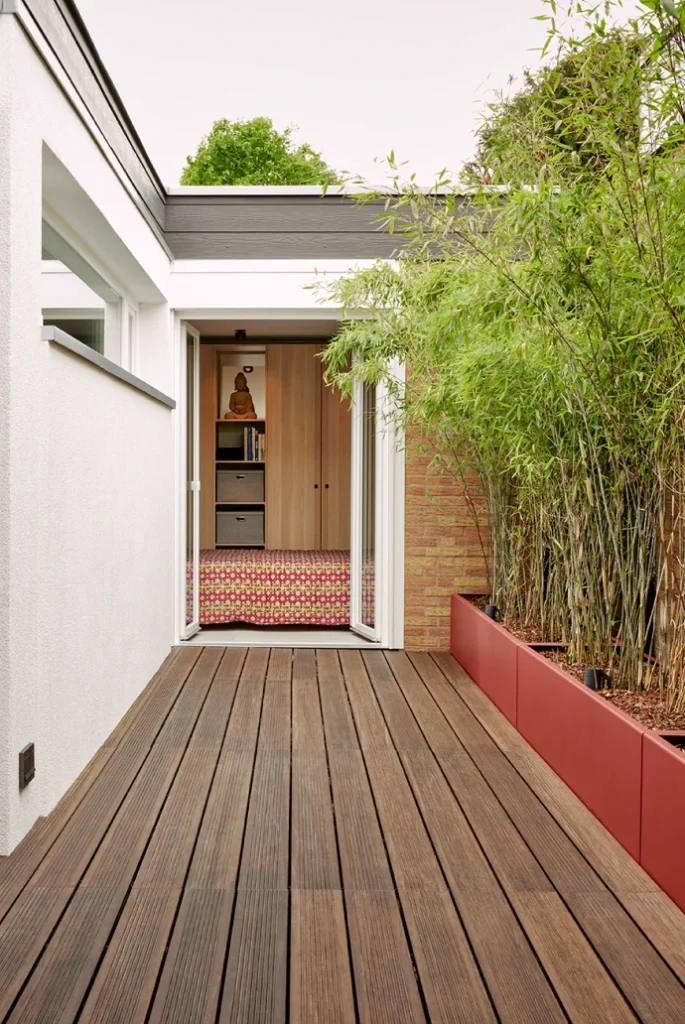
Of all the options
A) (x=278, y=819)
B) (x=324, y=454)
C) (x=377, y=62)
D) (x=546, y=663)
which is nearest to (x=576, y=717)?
(x=546, y=663)

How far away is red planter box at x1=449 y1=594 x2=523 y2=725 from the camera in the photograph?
168 inches

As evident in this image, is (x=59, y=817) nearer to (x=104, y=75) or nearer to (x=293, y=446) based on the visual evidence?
(x=104, y=75)

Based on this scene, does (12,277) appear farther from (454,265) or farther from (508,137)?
(454,265)

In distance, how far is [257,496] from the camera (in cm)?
902

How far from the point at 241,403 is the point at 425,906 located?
7.07 meters

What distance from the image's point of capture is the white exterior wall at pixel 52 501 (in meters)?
2.63

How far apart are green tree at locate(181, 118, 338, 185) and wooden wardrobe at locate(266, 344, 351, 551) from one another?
51.0 ft

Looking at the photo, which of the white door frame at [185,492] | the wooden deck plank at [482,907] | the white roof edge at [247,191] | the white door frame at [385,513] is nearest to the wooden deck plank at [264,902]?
the wooden deck plank at [482,907]

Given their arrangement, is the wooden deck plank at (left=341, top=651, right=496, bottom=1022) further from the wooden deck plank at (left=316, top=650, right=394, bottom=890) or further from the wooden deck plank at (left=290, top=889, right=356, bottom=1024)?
the wooden deck plank at (left=290, top=889, right=356, bottom=1024)

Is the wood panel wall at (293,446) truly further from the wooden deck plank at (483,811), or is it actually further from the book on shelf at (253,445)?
the wooden deck plank at (483,811)

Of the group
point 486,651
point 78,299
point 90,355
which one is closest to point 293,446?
point 486,651

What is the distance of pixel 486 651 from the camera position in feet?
15.7

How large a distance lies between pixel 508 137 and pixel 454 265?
1143mm

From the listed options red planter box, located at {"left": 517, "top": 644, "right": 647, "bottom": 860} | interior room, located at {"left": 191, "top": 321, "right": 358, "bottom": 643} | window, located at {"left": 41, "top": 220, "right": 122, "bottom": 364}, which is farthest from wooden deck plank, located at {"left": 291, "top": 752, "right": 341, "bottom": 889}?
interior room, located at {"left": 191, "top": 321, "right": 358, "bottom": 643}
